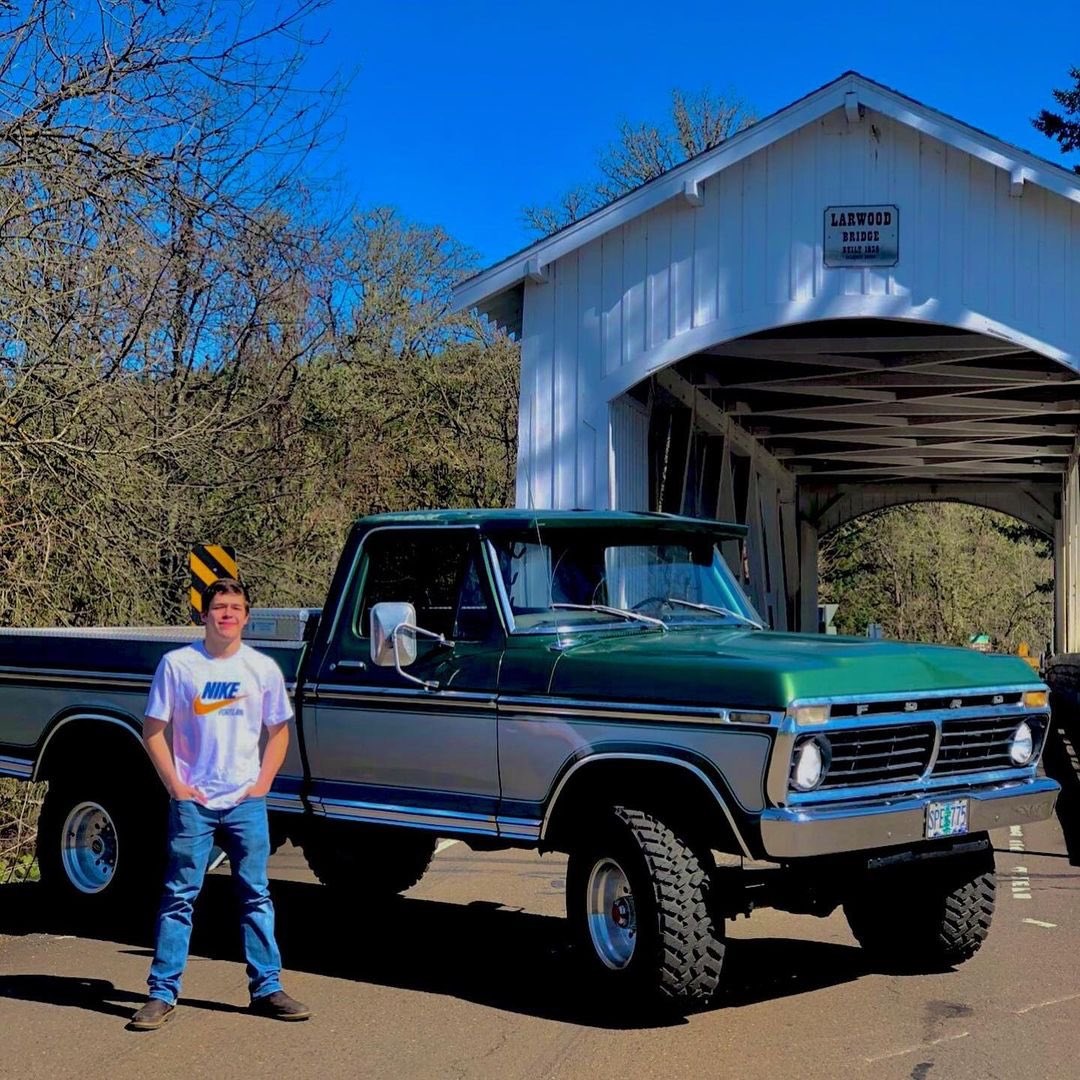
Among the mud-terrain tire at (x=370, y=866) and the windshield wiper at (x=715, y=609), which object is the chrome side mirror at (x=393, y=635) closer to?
the windshield wiper at (x=715, y=609)

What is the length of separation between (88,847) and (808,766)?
13.8 ft

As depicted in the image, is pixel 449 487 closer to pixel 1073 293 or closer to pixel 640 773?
pixel 1073 293

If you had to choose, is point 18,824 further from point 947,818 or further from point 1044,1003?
point 1044,1003

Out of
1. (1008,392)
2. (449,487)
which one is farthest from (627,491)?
(449,487)

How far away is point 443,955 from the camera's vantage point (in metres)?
7.21

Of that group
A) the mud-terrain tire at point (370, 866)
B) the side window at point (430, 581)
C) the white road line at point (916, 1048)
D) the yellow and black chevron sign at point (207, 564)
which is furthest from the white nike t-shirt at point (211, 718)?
the yellow and black chevron sign at point (207, 564)

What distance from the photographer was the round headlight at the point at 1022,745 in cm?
660

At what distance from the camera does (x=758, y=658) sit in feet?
19.5

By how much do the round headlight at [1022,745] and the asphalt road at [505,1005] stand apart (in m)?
0.97

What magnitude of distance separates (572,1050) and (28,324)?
24.9ft

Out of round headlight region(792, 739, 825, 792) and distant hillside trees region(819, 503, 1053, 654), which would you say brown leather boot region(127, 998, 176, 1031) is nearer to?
round headlight region(792, 739, 825, 792)

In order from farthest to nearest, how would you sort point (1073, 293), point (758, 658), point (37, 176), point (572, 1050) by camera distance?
1. point (1073, 293)
2. point (37, 176)
3. point (758, 658)
4. point (572, 1050)

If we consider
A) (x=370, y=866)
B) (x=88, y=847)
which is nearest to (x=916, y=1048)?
(x=370, y=866)

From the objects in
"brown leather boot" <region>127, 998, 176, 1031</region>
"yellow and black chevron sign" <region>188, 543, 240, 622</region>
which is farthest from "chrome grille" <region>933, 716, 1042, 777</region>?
"yellow and black chevron sign" <region>188, 543, 240, 622</region>
